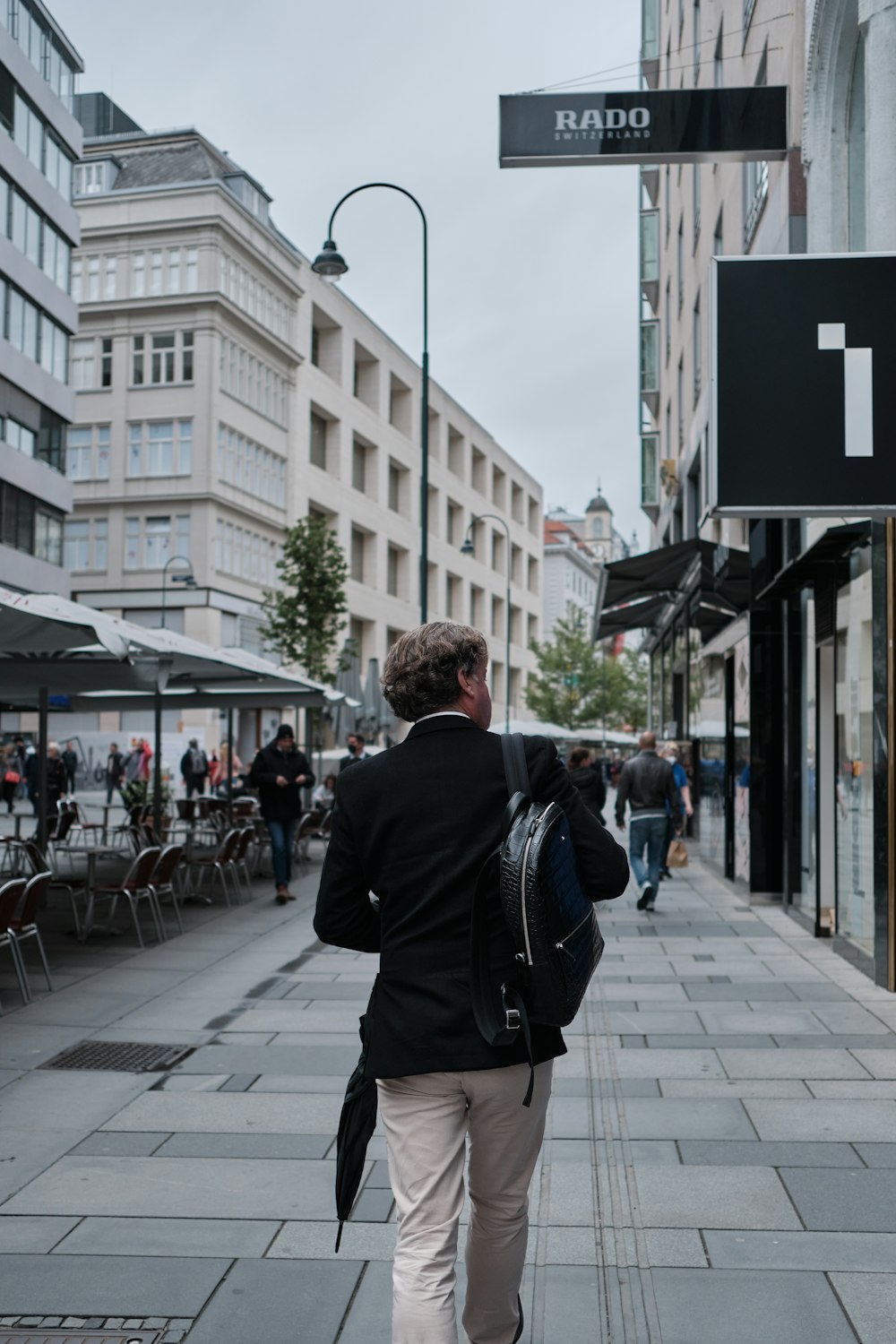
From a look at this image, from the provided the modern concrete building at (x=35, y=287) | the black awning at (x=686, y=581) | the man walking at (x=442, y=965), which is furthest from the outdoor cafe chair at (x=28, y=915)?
the modern concrete building at (x=35, y=287)

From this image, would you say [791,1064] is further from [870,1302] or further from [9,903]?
[9,903]

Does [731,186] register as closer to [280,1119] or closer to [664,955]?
[664,955]

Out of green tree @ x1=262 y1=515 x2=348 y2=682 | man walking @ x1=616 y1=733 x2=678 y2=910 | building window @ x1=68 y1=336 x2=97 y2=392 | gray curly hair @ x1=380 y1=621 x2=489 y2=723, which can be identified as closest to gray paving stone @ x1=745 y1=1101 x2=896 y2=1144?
gray curly hair @ x1=380 y1=621 x2=489 y2=723

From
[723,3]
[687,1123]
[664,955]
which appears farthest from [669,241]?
[687,1123]

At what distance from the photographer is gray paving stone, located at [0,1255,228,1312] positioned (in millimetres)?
4031

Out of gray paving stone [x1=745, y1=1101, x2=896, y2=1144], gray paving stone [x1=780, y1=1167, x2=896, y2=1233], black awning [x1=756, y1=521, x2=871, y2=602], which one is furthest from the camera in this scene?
black awning [x1=756, y1=521, x2=871, y2=602]

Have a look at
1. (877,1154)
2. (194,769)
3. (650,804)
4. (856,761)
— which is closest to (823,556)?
(856,761)

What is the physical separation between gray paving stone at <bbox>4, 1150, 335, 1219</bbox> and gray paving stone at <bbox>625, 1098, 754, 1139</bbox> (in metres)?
1.39

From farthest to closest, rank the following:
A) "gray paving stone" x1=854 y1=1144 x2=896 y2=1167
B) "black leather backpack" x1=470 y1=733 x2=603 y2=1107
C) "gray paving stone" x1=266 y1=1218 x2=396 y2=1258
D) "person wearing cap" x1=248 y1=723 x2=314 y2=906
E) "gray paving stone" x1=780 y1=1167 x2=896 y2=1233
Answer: "person wearing cap" x1=248 y1=723 x2=314 y2=906, "gray paving stone" x1=854 y1=1144 x2=896 y2=1167, "gray paving stone" x1=780 y1=1167 x2=896 y2=1233, "gray paving stone" x1=266 y1=1218 x2=396 y2=1258, "black leather backpack" x1=470 y1=733 x2=603 y2=1107

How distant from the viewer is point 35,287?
128 ft

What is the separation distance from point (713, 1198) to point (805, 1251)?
0.57m

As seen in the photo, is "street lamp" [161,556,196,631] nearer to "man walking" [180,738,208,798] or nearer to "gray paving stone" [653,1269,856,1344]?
"man walking" [180,738,208,798]

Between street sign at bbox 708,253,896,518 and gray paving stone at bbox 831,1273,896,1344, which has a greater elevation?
street sign at bbox 708,253,896,518

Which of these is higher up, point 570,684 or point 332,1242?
point 570,684
